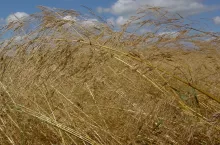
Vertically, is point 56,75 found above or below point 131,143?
above

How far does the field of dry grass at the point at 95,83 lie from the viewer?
6.18 ft

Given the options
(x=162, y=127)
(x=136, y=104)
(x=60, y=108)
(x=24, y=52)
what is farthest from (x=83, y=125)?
(x=24, y=52)

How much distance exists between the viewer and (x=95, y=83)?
230 cm

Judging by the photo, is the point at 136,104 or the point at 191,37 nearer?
the point at 136,104

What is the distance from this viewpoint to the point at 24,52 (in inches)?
96.7

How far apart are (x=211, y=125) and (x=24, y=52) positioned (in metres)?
1.37

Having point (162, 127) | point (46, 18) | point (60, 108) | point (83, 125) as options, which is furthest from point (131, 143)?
point (46, 18)

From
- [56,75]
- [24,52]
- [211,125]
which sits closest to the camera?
[211,125]

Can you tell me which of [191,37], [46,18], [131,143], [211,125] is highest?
[46,18]

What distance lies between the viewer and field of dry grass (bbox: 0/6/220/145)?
Result: 6.18 feet

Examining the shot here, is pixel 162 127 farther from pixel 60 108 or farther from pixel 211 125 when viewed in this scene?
pixel 60 108

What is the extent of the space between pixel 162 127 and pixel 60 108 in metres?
0.66

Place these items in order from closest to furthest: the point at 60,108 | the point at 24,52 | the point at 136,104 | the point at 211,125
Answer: the point at 211,125 < the point at 136,104 < the point at 60,108 < the point at 24,52

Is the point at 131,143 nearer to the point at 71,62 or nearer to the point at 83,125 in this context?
the point at 83,125
